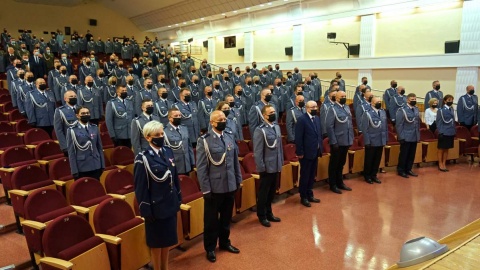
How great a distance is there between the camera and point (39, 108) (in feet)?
20.7

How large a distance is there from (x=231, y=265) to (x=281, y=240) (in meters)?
0.76

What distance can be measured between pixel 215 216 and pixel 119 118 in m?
3.11

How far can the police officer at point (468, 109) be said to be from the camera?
8.25 metres

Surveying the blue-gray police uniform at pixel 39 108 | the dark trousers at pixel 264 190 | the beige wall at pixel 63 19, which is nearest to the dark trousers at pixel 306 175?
the dark trousers at pixel 264 190

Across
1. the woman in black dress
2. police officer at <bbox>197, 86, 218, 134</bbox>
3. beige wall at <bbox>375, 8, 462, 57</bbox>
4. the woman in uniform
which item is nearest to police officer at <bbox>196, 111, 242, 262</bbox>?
the woman in black dress

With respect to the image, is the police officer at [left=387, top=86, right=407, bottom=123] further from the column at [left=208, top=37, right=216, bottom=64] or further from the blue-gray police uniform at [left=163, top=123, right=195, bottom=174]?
the column at [left=208, top=37, right=216, bottom=64]

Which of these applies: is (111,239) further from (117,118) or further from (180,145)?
(117,118)

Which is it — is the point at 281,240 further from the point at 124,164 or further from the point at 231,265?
the point at 124,164

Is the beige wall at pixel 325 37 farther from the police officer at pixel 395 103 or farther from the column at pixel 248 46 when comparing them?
the police officer at pixel 395 103

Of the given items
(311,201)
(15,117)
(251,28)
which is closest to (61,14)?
(251,28)

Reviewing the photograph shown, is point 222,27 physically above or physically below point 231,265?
above

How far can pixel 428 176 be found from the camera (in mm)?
6715

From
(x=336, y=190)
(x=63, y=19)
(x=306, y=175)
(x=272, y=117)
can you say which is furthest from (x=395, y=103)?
(x=63, y=19)

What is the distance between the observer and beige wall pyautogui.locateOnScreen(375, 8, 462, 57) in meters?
10.9
